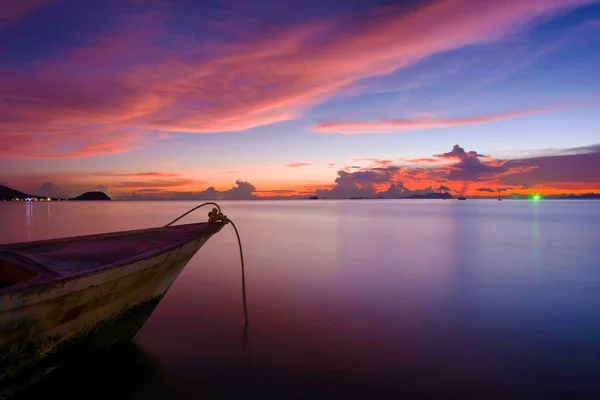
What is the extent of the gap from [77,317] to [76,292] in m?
0.55

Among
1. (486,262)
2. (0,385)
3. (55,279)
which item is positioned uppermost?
(55,279)

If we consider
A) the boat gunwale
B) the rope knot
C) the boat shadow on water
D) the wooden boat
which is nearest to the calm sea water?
the boat shadow on water

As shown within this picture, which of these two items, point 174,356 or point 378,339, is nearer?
point 174,356

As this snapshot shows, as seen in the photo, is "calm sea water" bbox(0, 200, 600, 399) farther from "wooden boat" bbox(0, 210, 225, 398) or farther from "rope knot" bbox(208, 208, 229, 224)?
"rope knot" bbox(208, 208, 229, 224)

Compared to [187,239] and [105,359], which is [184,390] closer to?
[105,359]

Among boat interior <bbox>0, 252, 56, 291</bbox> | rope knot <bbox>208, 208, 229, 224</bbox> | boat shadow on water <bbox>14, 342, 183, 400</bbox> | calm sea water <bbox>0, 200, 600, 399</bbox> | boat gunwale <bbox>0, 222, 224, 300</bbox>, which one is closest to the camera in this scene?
boat gunwale <bbox>0, 222, 224, 300</bbox>

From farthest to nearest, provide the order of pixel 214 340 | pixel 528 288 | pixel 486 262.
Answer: pixel 486 262 → pixel 528 288 → pixel 214 340

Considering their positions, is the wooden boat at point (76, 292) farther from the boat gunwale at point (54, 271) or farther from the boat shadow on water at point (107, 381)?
the boat shadow on water at point (107, 381)

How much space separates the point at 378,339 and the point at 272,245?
1759 cm

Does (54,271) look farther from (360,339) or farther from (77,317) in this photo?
(360,339)

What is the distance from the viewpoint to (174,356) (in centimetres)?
Result: 701

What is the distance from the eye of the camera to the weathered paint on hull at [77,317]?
466 centimetres

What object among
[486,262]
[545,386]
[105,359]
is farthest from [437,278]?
[105,359]

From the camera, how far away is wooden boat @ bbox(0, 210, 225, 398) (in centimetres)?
465
